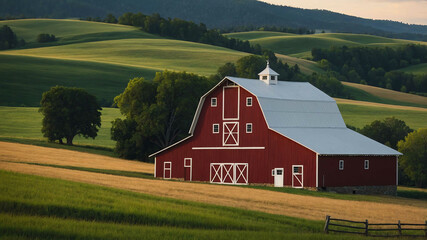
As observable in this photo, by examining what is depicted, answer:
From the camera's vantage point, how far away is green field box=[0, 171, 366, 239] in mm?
24516

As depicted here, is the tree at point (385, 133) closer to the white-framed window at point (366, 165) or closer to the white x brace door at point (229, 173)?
the white-framed window at point (366, 165)

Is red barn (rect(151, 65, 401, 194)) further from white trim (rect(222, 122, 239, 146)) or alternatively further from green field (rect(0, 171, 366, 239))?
green field (rect(0, 171, 366, 239))

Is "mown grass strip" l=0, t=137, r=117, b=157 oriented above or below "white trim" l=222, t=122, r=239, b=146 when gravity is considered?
below

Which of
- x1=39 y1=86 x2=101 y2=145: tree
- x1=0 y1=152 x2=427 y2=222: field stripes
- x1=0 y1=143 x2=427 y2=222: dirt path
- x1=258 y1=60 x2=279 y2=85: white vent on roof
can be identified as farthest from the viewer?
x1=39 y1=86 x2=101 y2=145: tree

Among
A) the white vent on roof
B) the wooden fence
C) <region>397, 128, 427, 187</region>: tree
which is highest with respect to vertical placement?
the white vent on roof

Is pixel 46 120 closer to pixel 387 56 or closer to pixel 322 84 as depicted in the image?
pixel 322 84

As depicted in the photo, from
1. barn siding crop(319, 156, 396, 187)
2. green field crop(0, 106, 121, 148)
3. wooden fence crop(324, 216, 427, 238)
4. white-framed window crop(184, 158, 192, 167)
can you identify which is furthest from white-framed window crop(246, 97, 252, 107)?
green field crop(0, 106, 121, 148)

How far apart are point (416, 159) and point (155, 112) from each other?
24.7 metres

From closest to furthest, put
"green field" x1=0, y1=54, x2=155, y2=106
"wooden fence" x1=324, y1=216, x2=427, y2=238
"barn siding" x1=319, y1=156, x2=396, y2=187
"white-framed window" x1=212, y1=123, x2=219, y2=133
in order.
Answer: "wooden fence" x1=324, y1=216, x2=427, y2=238, "barn siding" x1=319, y1=156, x2=396, y2=187, "white-framed window" x1=212, y1=123, x2=219, y2=133, "green field" x1=0, y1=54, x2=155, y2=106

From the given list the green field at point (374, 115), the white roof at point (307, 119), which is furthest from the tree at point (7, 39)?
the white roof at point (307, 119)

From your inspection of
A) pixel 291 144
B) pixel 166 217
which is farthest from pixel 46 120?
pixel 166 217

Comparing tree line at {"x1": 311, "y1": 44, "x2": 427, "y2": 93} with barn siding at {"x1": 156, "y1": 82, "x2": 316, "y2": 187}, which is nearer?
barn siding at {"x1": 156, "y1": 82, "x2": 316, "y2": 187}

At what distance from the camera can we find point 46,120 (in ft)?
253

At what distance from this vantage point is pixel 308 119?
57.8 m
